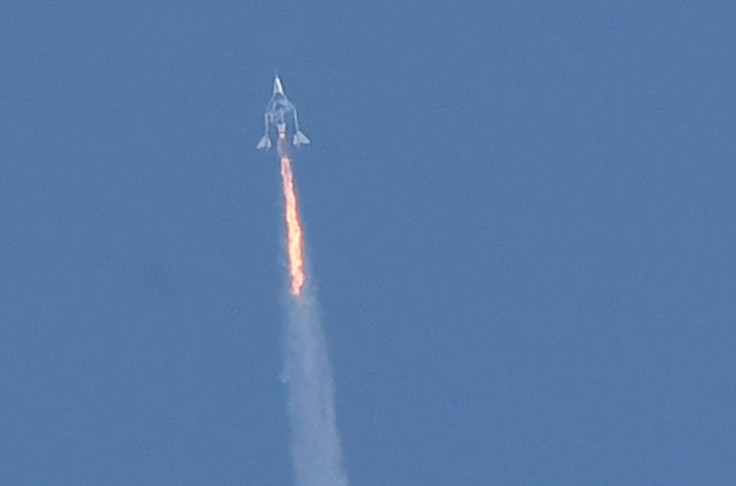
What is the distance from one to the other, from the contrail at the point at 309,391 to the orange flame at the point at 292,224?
0.07 metres

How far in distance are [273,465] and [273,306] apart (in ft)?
19.1

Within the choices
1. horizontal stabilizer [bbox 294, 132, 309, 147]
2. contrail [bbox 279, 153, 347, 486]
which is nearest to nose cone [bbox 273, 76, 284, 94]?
horizontal stabilizer [bbox 294, 132, 309, 147]

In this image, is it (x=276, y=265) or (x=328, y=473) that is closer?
(x=328, y=473)

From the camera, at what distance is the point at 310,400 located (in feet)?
394

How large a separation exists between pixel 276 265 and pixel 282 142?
21.3 feet

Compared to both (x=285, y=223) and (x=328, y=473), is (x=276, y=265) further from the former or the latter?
(x=328, y=473)

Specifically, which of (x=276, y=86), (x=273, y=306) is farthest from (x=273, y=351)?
(x=276, y=86)

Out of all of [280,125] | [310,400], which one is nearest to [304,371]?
[310,400]

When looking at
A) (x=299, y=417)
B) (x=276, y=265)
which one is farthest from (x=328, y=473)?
(x=276, y=265)

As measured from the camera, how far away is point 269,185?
128 m

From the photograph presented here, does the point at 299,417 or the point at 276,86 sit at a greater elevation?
the point at 276,86

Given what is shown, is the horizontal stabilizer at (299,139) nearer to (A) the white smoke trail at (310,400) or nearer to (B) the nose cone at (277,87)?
(B) the nose cone at (277,87)

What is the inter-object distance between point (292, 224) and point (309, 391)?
8.29 meters

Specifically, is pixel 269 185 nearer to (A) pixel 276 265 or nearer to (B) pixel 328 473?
(A) pixel 276 265
